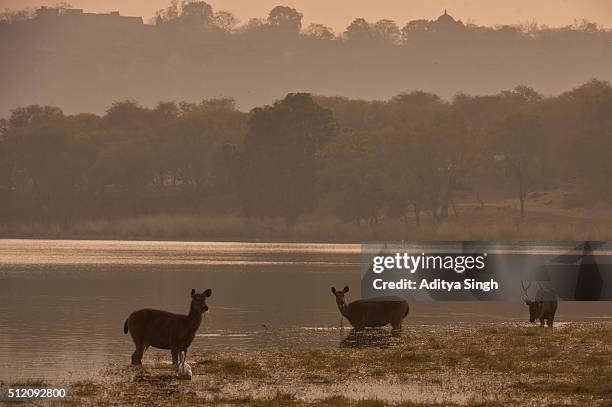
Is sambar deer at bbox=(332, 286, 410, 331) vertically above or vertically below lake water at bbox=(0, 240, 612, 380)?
above

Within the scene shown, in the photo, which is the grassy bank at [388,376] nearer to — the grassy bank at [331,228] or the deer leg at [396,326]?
the deer leg at [396,326]

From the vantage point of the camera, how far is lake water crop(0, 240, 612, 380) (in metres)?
34.2

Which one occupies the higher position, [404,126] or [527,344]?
[404,126]

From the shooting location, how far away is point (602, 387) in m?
25.5

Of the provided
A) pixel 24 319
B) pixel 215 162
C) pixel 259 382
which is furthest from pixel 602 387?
pixel 215 162

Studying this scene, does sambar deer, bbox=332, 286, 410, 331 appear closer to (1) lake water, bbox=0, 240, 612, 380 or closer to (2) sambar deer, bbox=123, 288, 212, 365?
(1) lake water, bbox=0, 240, 612, 380

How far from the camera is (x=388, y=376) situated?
1091 inches

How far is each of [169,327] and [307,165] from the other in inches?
5041

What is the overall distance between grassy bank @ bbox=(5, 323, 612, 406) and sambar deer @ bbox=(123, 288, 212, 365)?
0.54 meters

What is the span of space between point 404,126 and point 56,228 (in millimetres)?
43104

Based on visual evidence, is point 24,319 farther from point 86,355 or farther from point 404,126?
point 404,126

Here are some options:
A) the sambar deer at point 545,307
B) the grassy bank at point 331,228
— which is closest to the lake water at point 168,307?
the sambar deer at point 545,307

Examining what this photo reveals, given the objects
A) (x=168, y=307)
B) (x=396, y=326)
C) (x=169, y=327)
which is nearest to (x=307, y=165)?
(x=168, y=307)

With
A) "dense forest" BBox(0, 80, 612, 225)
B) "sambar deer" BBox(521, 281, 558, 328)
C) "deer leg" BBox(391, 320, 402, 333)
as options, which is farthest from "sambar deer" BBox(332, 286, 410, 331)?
"dense forest" BBox(0, 80, 612, 225)
